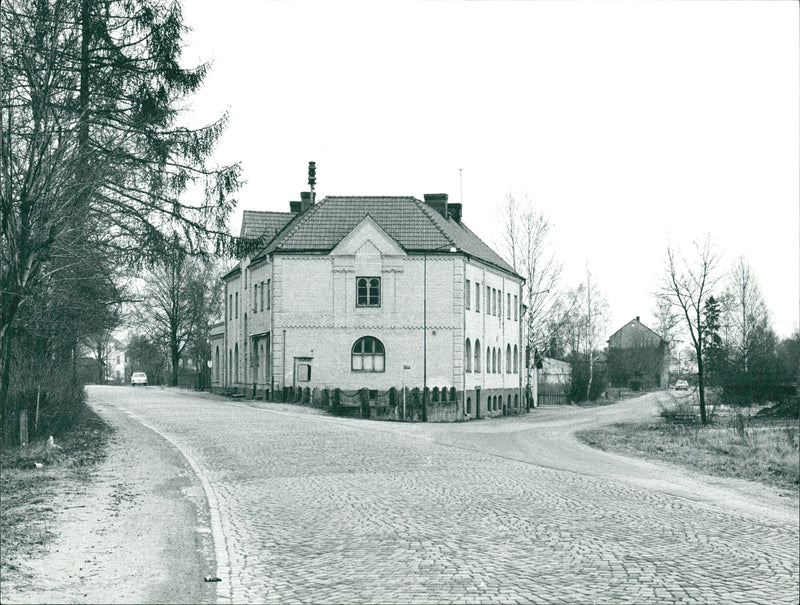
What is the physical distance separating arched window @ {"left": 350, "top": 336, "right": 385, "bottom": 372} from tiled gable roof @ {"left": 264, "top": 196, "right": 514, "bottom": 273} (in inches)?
200

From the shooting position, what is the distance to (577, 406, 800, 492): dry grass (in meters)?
23.8

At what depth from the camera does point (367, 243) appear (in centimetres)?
4906

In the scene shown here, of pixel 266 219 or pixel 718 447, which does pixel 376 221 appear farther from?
pixel 718 447

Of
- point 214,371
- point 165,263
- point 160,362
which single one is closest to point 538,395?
point 214,371

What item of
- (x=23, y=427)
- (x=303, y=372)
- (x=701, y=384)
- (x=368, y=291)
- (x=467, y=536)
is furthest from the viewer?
(x=368, y=291)

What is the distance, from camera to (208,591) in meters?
8.81

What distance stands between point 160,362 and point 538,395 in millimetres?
33694

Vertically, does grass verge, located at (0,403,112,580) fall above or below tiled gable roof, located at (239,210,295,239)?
below

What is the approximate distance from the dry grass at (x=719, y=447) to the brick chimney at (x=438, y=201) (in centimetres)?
1890

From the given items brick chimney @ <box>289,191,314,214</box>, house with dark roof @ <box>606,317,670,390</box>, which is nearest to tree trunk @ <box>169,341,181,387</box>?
brick chimney @ <box>289,191,314,214</box>

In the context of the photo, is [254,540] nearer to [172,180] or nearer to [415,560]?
[415,560]

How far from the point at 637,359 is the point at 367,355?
8094cm

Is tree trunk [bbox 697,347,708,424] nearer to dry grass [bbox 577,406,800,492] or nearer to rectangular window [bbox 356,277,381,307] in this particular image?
dry grass [bbox 577,406,800,492]

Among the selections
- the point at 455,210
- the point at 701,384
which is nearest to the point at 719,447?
the point at 701,384
